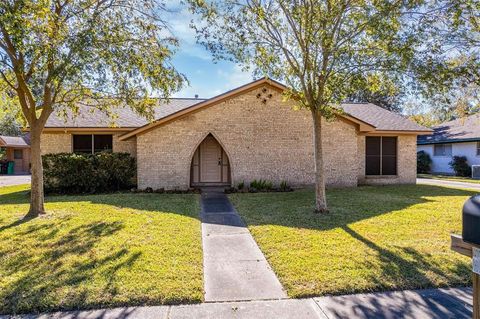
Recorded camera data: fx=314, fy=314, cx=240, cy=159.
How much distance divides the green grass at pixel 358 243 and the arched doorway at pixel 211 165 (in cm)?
533

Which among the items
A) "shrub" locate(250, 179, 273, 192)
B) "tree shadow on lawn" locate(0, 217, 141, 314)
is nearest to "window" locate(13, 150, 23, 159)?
"shrub" locate(250, 179, 273, 192)

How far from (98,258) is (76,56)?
504 centimetres

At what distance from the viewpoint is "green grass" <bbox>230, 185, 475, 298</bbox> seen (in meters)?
4.70

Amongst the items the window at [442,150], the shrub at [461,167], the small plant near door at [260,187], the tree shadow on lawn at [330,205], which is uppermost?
the window at [442,150]

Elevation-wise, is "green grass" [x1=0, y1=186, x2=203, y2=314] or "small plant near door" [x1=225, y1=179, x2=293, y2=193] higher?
"small plant near door" [x1=225, y1=179, x2=293, y2=193]

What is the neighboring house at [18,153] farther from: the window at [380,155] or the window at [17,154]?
the window at [380,155]

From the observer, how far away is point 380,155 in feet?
56.4

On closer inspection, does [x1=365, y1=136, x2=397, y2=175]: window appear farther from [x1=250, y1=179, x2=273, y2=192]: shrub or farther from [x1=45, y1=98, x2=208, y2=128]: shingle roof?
[x1=45, y1=98, x2=208, y2=128]: shingle roof

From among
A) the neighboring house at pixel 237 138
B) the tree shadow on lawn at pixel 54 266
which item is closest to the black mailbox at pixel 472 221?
the tree shadow on lawn at pixel 54 266

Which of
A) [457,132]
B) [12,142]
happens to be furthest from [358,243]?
[12,142]

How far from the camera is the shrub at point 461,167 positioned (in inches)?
950

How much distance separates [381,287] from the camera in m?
4.52

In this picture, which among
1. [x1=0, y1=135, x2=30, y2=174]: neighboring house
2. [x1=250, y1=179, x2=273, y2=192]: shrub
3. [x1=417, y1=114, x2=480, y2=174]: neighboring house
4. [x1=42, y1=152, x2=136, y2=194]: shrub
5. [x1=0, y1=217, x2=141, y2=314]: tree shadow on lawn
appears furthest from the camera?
[x1=0, y1=135, x2=30, y2=174]: neighboring house

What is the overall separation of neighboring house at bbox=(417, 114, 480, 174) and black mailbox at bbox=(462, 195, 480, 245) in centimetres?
2443
